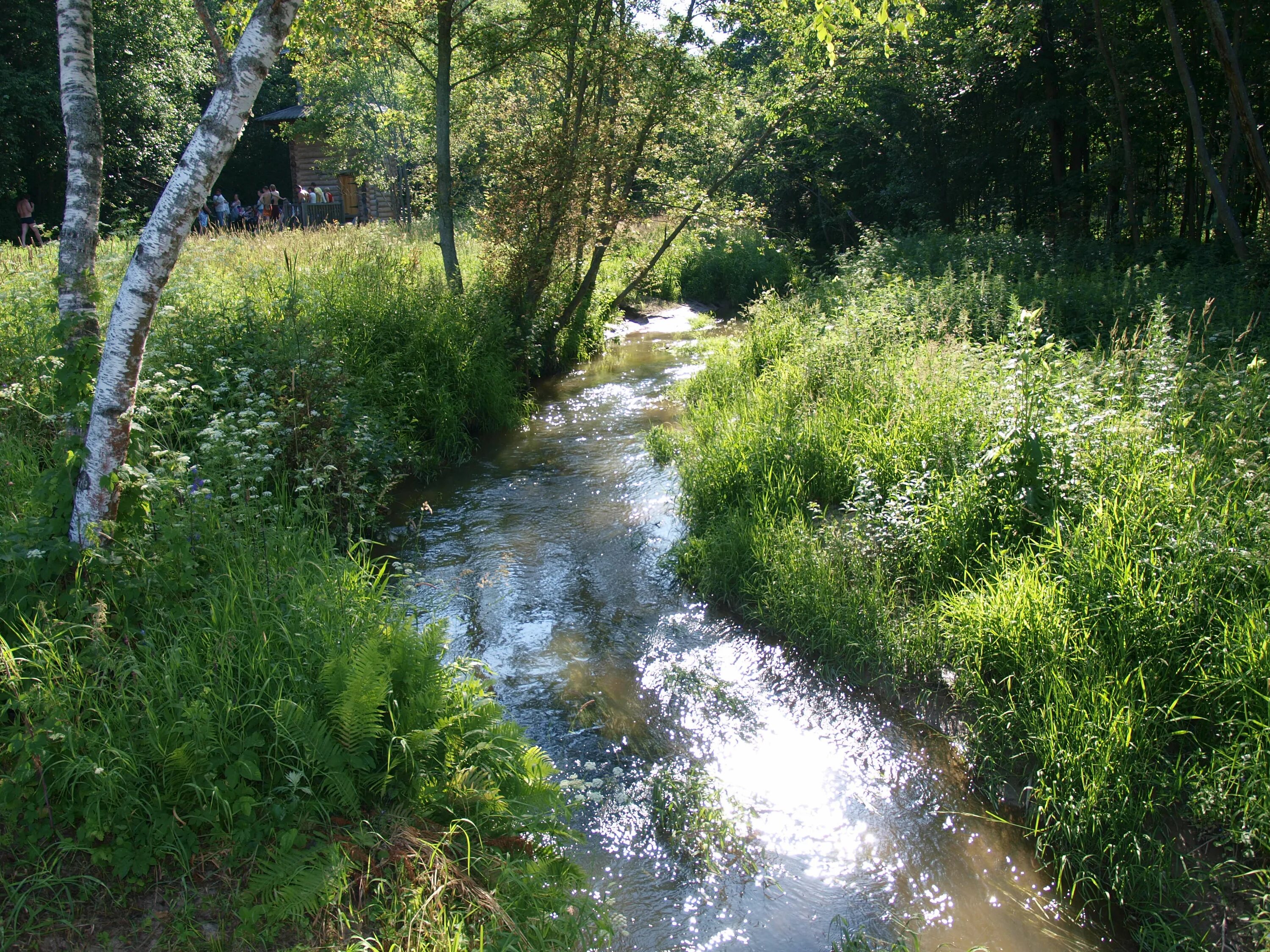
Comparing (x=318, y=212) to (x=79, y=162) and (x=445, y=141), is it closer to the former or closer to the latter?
(x=445, y=141)

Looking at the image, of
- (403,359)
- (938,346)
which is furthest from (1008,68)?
(403,359)

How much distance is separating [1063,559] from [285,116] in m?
33.0

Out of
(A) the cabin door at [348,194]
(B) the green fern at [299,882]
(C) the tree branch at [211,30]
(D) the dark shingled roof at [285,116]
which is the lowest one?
(B) the green fern at [299,882]

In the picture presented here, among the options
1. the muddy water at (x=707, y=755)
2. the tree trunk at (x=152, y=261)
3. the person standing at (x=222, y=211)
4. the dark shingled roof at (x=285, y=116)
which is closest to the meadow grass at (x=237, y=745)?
the tree trunk at (x=152, y=261)

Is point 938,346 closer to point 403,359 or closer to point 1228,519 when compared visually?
point 1228,519

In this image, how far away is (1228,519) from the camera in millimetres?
4207

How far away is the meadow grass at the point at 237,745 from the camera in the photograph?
2580 mm

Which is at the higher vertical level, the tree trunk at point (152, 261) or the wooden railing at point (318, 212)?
the wooden railing at point (318, 212)

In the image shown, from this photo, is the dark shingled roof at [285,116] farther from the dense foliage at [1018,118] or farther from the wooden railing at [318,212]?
the dense foliage at [1018,118]

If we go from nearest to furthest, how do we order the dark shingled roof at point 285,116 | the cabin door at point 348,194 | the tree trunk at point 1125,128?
the tree trunk at point 1125,128
the dark shingled roof at point 285,116
the cabin door at point 348,194

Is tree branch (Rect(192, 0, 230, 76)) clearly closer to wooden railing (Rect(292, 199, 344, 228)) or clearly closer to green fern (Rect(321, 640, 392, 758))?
green fern (Rect(321, 640, 392, 758))

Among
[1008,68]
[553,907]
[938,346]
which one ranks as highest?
[1008,68]

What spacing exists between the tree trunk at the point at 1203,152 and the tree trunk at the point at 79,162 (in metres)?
11.3

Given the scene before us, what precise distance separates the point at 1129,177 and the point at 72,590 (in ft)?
49.1
